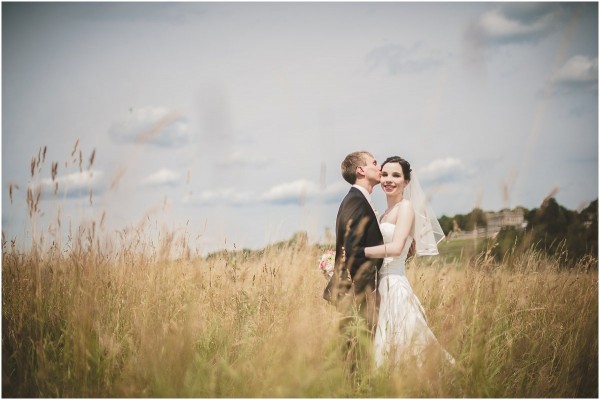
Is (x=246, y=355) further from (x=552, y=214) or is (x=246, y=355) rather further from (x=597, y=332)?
(x=552, y=214)

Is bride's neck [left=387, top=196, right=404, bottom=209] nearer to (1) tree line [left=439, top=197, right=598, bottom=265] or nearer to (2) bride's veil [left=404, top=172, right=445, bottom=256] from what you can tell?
(2) bride's veil [left=404, top=172, right=445, bottom=256]

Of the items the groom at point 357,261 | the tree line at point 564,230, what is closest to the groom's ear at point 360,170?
the groom at point 357,261

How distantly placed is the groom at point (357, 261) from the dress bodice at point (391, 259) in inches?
3.1

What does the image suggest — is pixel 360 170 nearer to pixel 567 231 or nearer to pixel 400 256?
pixel 400 256

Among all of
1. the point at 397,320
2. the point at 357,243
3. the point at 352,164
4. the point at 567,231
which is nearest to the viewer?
the point at 397,320

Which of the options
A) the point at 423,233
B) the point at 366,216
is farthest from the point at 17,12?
the point at 423,233

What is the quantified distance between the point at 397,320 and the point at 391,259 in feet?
1.82

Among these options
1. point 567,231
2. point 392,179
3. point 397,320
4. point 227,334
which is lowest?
point 227,334

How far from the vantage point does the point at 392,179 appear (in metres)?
4.28

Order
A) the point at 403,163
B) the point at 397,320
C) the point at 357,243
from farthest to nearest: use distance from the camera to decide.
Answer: the point at 403,163 < the point at 357,243 < the point at 397,320

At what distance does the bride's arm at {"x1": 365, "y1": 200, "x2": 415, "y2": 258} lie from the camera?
3.82 m

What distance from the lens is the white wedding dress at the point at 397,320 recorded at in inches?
133

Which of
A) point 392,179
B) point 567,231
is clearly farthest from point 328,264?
point 567,231

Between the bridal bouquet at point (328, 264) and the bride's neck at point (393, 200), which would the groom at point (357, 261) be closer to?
the bridal bouquet at point (328, 264)
